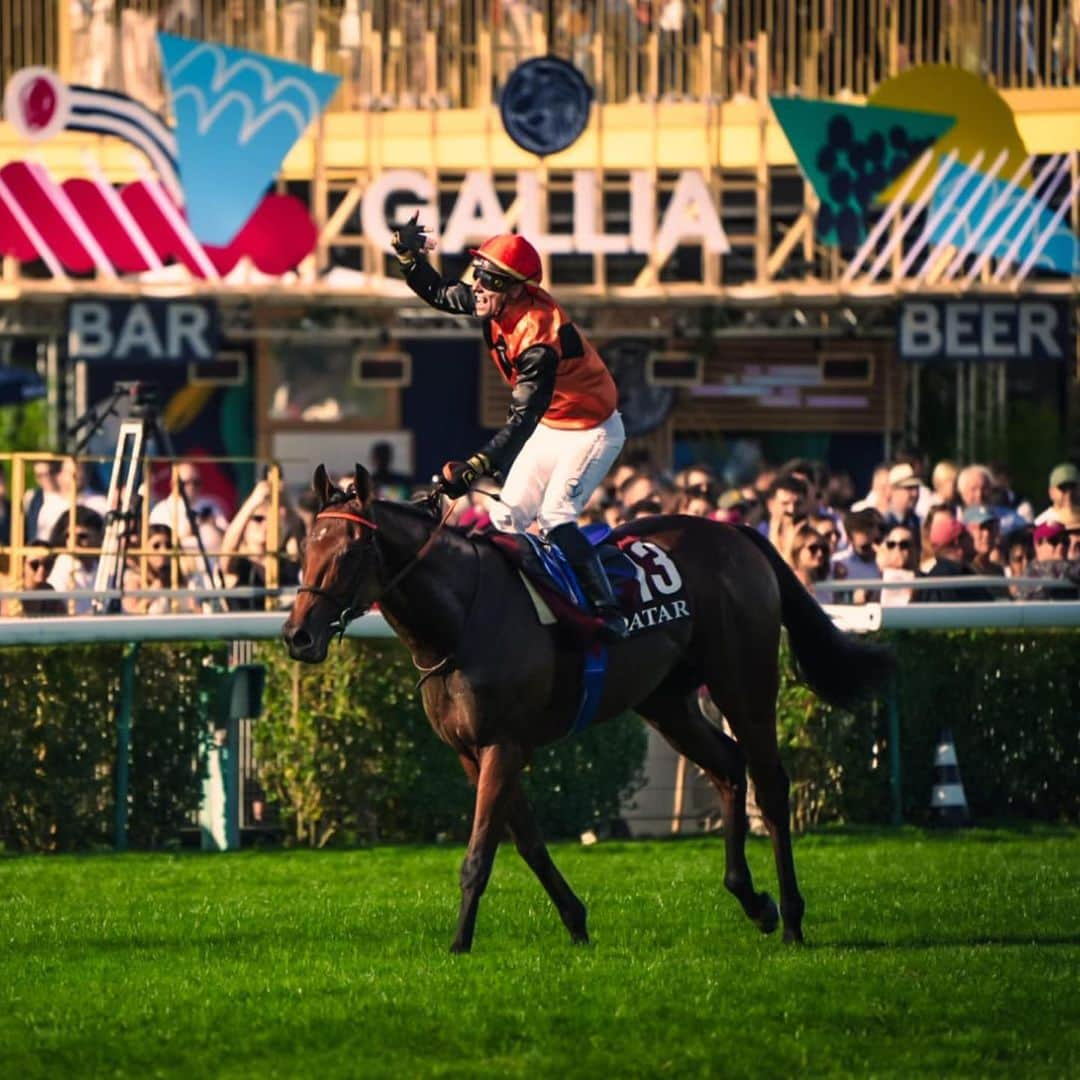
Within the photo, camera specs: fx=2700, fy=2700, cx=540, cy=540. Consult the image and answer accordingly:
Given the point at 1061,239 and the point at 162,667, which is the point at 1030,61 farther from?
the point at 162,667

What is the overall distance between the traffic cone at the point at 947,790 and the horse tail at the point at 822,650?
2.93 metres

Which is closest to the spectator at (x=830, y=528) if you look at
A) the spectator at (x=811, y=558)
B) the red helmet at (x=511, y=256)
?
the spectator at (x=811, y=558)

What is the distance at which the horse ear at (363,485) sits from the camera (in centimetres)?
816

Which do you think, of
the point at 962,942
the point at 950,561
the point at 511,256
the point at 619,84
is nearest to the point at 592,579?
the point at 511,256

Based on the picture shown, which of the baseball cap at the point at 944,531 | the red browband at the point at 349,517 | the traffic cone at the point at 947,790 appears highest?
the red browband at the point at 349,517

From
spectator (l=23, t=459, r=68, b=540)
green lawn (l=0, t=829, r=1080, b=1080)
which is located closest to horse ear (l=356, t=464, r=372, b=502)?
green lawn (l=0, t=829, r=1080, b=1080)

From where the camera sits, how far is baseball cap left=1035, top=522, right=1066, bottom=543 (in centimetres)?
1405

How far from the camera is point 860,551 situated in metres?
14.2

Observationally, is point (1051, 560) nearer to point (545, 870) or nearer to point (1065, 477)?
point (1065, 477)

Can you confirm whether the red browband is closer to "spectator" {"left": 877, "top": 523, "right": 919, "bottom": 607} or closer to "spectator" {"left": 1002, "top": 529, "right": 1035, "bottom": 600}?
"spectator" {"left": 877, "top": 523, "right": 919, "bottom": 607}

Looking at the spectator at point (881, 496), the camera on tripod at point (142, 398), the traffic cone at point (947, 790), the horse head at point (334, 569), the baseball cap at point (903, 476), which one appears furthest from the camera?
the spectator at point (881, 496)

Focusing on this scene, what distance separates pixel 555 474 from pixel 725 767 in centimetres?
123

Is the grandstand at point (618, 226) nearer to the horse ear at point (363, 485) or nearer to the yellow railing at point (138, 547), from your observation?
the yellow railing at point (138, 547)

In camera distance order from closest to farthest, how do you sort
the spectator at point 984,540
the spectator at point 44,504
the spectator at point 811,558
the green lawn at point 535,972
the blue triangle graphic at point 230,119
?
1. the green lawn at point 535,972
2. the spectator at point 811,558
3. the spectator at point 984,540
4. the spectator at point 44,504
5. the blue triangle graphic at point 230,119
